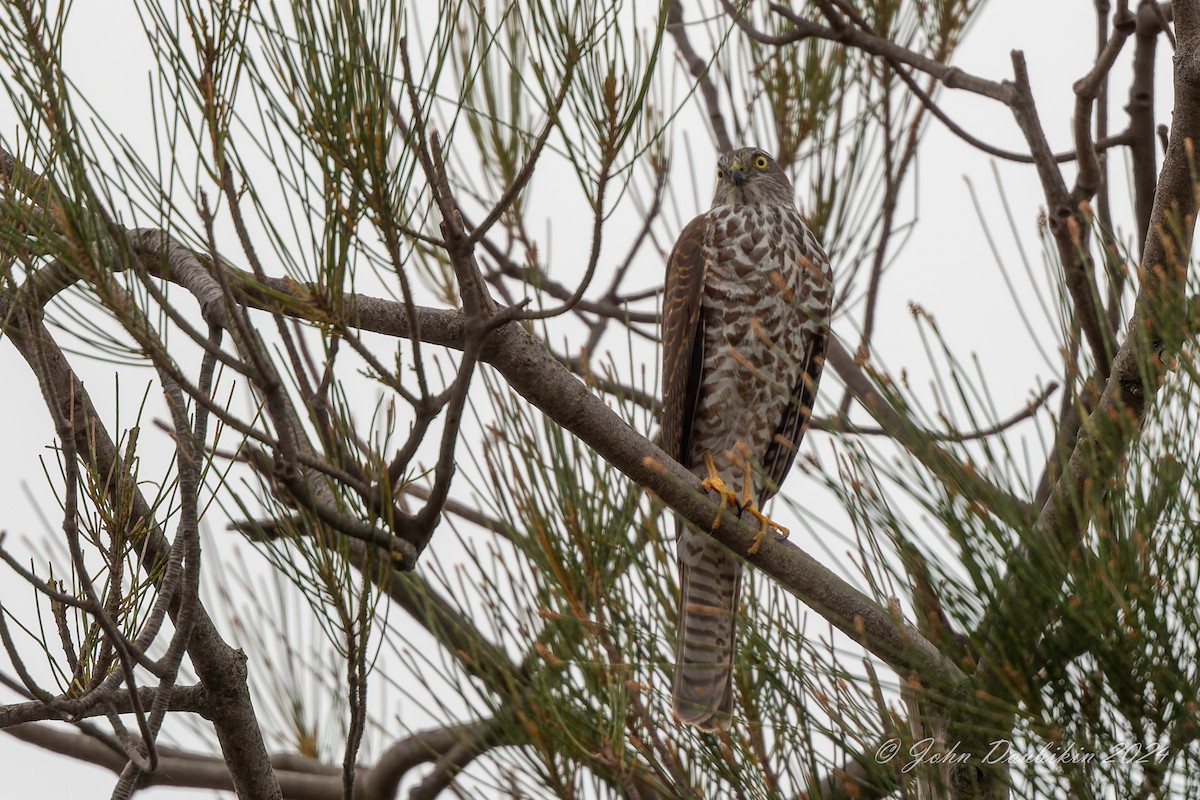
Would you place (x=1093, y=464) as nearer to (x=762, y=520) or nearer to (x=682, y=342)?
(x=762, y=520)

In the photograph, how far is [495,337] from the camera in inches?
81.1

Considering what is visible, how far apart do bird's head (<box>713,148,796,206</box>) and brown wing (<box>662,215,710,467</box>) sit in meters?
0.22

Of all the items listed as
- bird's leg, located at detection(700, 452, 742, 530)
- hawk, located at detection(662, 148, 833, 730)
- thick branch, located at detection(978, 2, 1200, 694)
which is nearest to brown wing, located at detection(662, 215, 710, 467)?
hawk, located at detection(662, 148, 833, 730)

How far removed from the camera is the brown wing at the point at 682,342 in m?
3.37

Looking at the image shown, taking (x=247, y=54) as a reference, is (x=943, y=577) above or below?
below

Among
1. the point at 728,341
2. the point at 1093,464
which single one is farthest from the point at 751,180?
the point at 1093,464

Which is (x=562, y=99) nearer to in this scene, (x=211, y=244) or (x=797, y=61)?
(x=211, y=244)

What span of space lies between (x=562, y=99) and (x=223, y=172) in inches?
16.7

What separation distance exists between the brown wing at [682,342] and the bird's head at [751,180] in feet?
0.73

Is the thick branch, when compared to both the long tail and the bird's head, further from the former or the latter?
the bird's head

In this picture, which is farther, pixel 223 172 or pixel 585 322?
pixel 585 322

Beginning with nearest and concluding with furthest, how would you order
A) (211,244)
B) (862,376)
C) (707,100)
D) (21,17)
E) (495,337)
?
1. (211,244)
2. (21,17)
3. (495,337)
4. (862,376)
5. (707,100)

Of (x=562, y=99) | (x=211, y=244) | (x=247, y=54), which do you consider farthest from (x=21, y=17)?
(x=562, y=99)

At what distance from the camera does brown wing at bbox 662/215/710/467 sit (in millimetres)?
3373
